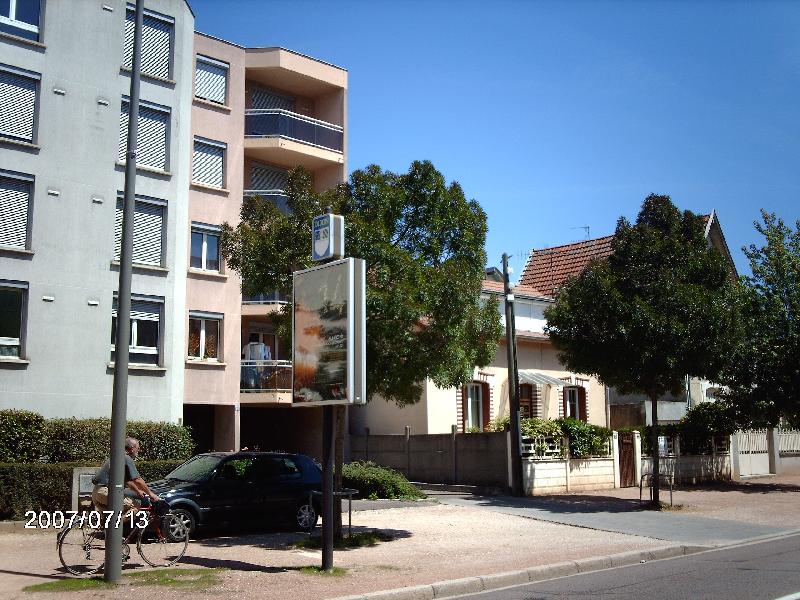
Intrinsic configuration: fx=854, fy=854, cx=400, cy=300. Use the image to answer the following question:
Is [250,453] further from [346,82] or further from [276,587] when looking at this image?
[346,82]

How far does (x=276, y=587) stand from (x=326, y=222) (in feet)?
16.4

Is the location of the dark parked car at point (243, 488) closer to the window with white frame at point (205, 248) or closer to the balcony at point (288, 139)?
the window with white frame at point (205, 248)

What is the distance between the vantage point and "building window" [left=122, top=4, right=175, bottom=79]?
25.1 meters

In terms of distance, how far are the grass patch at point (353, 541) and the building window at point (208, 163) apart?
50.3ft

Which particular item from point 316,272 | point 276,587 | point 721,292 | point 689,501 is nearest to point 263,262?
point 316,272

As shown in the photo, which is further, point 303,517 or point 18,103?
point 18,103

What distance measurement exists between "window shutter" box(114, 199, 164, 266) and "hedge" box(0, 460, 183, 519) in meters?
8.04

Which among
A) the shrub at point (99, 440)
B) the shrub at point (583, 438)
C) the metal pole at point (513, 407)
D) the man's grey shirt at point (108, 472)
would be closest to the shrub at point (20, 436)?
the shrub at point (99, 440)

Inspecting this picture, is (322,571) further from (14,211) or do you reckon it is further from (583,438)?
(583,438)

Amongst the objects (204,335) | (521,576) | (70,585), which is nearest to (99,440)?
(204,335)

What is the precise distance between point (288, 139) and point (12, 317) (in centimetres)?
1139

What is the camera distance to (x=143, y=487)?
11.5 m

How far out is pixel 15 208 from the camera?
72.0 ft

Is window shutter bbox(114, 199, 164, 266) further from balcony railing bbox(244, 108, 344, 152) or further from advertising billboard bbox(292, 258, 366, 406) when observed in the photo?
advertising billboard bbox(292, 258, 366, 406)
